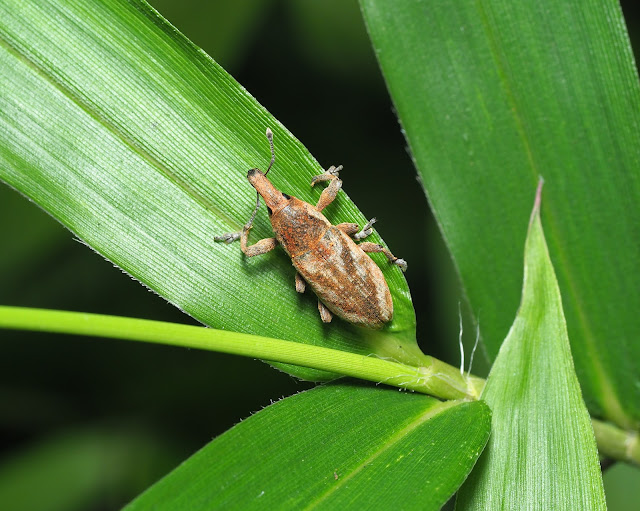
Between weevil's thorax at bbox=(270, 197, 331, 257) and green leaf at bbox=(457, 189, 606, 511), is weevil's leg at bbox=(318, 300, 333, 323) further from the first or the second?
green leaf at bbox=(457, 189, 606, 511)

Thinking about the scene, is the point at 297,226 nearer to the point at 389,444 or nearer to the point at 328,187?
the point at 328,187

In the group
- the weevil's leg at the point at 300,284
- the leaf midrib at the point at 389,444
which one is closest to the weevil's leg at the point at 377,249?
the weevil's leg at the point at 300,284

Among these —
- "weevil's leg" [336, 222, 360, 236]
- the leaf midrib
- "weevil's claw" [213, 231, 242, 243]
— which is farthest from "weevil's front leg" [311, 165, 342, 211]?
the leaf midrib

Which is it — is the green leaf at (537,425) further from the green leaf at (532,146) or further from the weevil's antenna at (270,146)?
the weevil's antenna at (270,146)

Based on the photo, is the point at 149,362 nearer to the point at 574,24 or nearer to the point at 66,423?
the point at 66,423

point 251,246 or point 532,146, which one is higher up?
point 532,146

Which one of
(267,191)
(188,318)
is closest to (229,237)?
(267,191)
